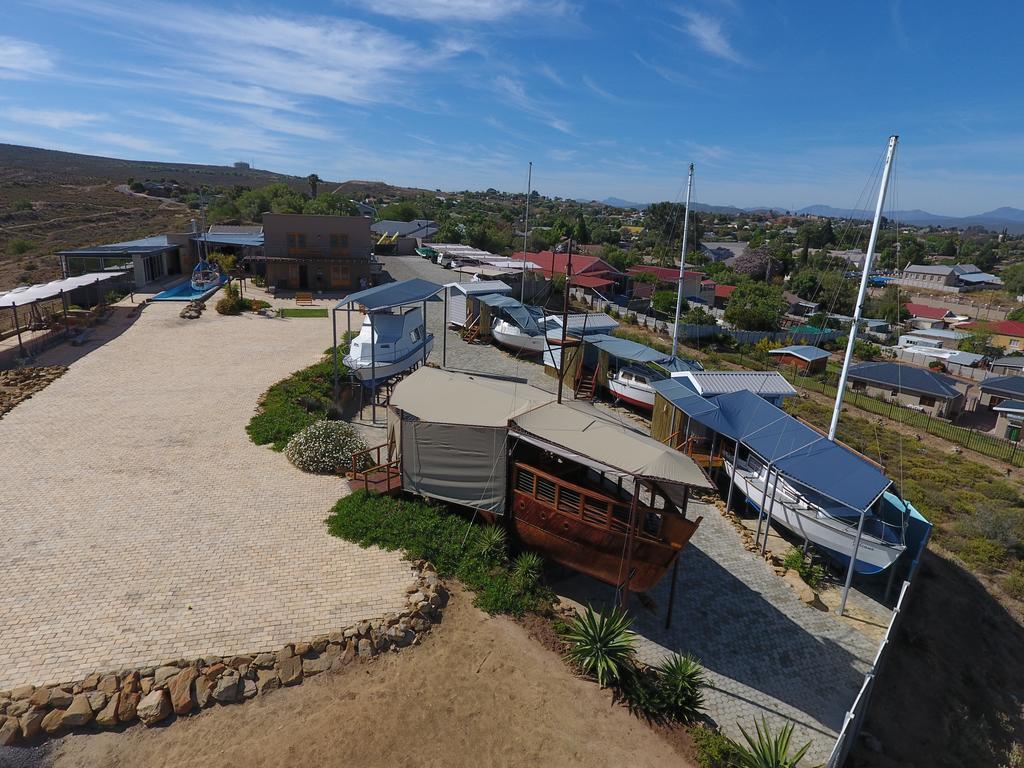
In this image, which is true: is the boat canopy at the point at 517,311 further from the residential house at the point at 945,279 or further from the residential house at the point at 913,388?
the residential house at the point at 945,279

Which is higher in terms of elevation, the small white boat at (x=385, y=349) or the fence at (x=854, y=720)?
the small white boat at (x=385, y=349)

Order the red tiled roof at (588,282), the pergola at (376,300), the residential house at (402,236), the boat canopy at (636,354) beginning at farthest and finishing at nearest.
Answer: the residential house at (402,236)
the red tiled roof at (588,282)
the boat canopy at (636,354)
the pergola at (376,300)

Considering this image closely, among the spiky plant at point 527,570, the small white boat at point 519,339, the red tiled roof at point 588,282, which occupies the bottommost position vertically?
the spiky plant at point 527,570

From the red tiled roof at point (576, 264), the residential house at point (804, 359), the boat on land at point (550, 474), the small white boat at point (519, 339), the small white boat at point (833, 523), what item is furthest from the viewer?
the red tiled roof at point (576, 264)

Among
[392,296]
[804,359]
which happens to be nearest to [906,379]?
[804,359]

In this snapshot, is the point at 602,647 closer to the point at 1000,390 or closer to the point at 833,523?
the point at 833,523

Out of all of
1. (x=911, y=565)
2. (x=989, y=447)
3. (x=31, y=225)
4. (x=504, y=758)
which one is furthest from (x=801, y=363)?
(x=31, y=225)

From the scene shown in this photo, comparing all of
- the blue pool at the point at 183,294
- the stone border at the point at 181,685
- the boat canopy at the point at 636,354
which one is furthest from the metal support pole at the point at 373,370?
the blue pool at the point at 183,294

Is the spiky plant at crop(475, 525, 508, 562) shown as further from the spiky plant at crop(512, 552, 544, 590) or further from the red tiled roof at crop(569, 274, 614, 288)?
the red tiled roof at crop(569, 274, 614, 288)
